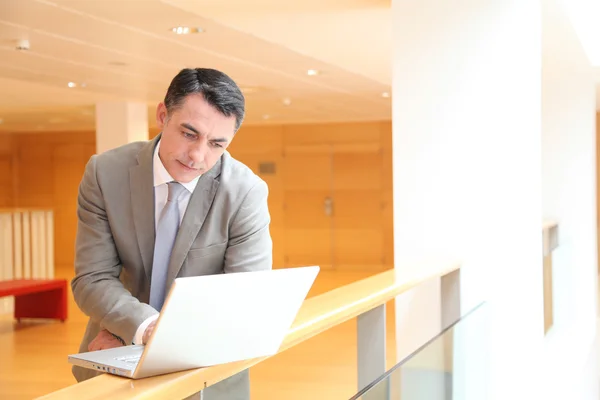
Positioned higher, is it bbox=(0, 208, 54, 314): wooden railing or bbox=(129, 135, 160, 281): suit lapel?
bbox=(129, 135, 160, 281): suit lapel

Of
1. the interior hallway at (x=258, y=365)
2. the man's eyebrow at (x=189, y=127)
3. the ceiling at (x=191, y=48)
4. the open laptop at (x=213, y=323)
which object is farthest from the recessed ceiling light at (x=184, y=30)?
the open laptop at (x=213, y=323)

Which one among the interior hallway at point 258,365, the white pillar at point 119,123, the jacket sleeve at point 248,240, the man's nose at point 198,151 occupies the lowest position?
the interior hallway at point 258,365

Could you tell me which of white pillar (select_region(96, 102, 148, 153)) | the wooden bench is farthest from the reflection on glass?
white pillar (select_region(96, 102, 148, 153))

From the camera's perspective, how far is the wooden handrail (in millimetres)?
1478

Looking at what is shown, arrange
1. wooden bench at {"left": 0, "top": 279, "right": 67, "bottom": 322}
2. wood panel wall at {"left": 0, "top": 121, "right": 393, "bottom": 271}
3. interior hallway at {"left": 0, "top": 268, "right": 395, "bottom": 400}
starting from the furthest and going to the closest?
wood panel wall at {"left": 0, "top": 121, "right": 393, "bottom": 271}, wooden bench at {"left": 0, "top": 279, "right": 67, "bottom": 322}, interior hallway at {"left": 0, "top": 268, "right": 395, "bottom": 400}

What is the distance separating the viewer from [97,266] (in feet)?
6.93

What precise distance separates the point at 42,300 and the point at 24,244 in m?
1.79

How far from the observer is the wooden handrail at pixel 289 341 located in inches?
58.2

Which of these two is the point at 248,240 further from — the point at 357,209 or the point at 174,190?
the point at 357,209

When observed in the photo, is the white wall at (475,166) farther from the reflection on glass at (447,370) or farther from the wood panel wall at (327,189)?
→ the wood panel wall at (327,189)

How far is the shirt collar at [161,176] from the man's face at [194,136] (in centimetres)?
5

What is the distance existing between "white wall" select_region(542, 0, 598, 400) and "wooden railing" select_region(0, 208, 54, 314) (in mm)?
7006

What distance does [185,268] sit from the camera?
216 centimetres

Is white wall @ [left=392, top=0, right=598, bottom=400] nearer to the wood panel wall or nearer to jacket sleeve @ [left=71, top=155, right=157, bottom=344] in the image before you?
jacket sleeve @ [left=71, top=155, right=157, bottom=344]
